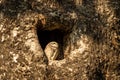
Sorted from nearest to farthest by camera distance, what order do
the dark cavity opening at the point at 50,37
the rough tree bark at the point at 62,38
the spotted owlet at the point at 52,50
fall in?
the rough tree bark at the point at 62,38, the spotted owlet at the point at 52,50, the dark cavity opening at the point at 50,37

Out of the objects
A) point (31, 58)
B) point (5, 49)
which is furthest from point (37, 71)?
point (5, 49)

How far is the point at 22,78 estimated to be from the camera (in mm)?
3609

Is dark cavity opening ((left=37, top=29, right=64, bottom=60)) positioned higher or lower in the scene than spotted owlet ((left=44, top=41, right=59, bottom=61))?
higher

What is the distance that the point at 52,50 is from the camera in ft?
12.7

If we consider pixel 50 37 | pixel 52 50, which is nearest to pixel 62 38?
pixel 50 37

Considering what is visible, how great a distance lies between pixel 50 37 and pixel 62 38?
0.13m

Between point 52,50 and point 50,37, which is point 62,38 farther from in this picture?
point 52,50

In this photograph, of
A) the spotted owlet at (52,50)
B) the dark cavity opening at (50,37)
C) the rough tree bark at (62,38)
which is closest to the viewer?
the rough tree bark at (62,38)

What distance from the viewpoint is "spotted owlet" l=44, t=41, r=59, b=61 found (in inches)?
151

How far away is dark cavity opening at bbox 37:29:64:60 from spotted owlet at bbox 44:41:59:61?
7cm

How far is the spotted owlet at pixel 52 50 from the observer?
12.6ft

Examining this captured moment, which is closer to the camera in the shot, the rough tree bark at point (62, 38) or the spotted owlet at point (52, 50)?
the rough tree bark at point (62, 38)

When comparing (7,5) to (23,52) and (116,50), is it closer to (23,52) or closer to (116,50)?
(23,52)

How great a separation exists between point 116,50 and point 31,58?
3.45 feet
